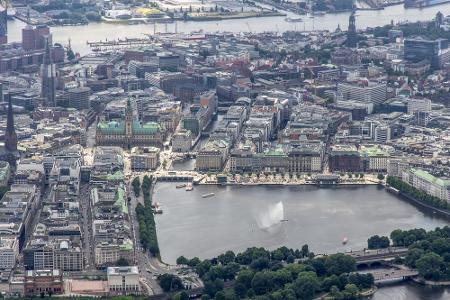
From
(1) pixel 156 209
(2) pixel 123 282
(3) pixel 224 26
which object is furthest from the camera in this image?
(3) pixel 224 26

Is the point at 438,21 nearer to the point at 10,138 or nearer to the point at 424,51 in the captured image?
the point at 424,51

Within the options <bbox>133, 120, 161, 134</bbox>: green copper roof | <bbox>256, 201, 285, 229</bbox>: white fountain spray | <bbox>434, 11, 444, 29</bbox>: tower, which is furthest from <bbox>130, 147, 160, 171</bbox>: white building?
<bbox>434, 11, 444, 29</bbox>: tower

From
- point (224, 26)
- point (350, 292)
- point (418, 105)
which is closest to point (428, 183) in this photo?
point (350, 292)

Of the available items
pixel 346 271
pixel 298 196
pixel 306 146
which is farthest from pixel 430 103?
pixel 346 271

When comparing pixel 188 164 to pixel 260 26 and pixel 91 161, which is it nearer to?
pixel 91 161

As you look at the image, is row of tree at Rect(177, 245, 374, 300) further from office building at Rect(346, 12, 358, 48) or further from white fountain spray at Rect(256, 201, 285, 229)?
office building at Rect(346, 12, 358, 48)
